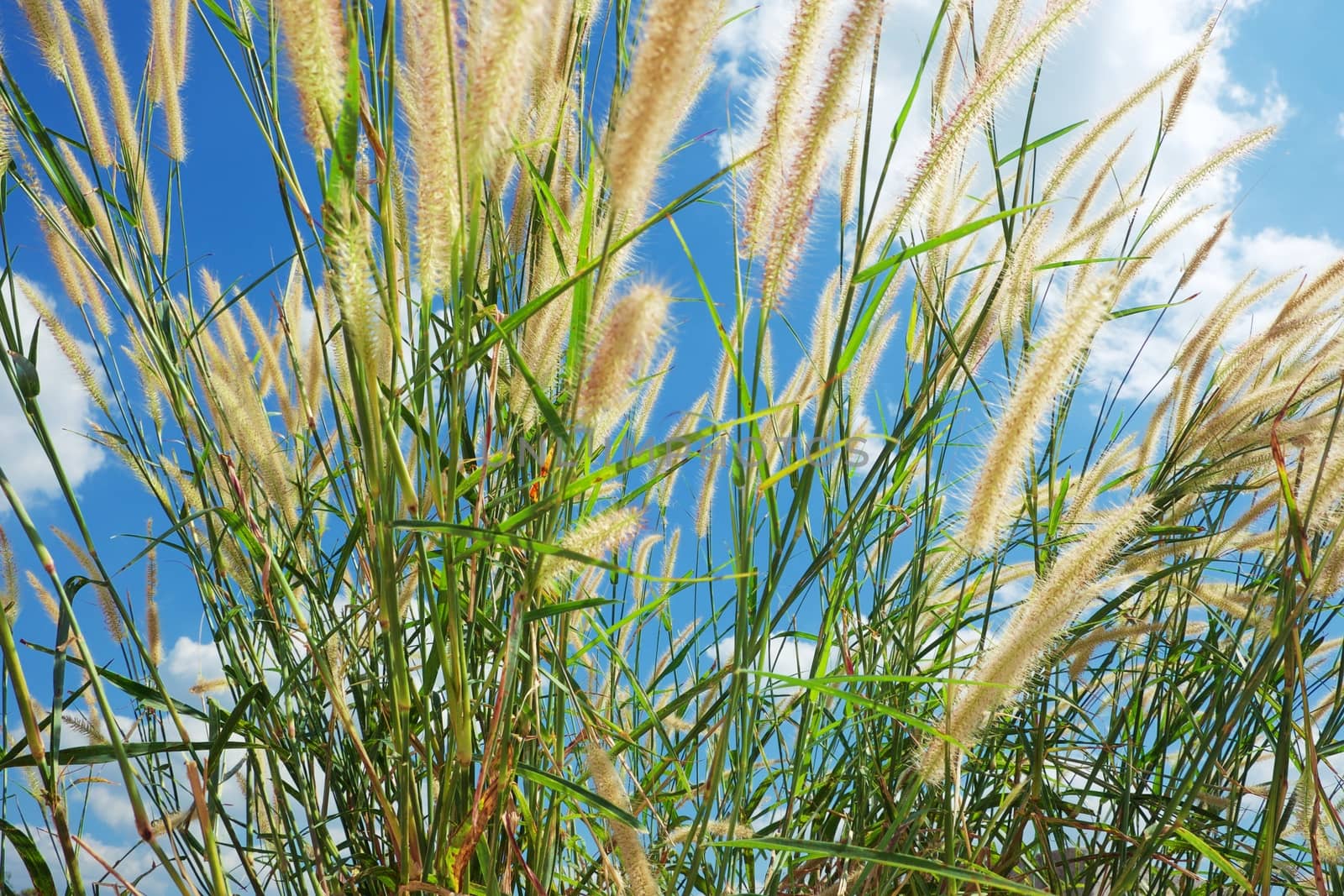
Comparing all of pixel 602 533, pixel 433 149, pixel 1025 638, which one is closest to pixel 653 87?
pixel 433 149

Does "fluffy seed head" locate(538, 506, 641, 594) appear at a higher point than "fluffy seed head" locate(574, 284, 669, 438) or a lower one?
lower

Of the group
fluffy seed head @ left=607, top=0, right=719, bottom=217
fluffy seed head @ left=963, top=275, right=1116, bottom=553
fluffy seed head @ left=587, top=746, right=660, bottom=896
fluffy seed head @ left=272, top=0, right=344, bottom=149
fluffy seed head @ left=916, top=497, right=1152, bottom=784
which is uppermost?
fluffy seed head @ left=272, top=0, right=344, bottom=149

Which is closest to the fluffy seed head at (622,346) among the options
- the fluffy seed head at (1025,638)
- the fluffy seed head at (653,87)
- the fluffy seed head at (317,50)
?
the fluffy seed head at (653,87)

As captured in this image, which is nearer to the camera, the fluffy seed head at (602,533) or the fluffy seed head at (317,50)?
the fluffy seed head at (317,50)

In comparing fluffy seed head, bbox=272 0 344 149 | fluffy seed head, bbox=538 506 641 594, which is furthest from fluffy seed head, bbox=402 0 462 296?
fluffy seed head, bbox=538 506 641 594

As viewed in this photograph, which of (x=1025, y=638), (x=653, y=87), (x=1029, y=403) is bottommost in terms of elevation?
(x=1025, y=638)

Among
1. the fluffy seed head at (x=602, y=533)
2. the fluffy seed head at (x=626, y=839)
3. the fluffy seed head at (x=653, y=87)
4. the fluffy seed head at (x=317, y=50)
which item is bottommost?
the fluffy seed head at (x=626, y=839)

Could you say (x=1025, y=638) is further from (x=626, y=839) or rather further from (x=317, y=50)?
(x=317, y=50)

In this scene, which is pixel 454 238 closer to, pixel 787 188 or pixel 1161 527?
pixel 787 188

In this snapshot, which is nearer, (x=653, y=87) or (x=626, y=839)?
(x=653, y=87)

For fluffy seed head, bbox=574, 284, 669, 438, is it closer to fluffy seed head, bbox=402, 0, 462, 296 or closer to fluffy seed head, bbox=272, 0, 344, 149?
fluffy seed head, bbox=402, 0, 462, 296

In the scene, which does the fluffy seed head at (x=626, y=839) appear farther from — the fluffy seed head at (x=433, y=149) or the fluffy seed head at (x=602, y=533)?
the fluffy seed head at (x=433, y=149)

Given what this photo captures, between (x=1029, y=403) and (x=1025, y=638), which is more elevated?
(x=1029, y=403)

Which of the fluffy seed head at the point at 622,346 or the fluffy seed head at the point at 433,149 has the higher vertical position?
the fluffy seed head at the point at 433,149
